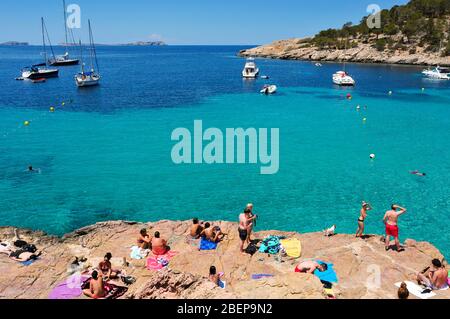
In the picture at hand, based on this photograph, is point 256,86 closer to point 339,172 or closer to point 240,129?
point 240,129

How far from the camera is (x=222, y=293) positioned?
8.55 metres

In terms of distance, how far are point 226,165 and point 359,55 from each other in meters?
105

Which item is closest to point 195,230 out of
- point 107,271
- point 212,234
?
point 212,234

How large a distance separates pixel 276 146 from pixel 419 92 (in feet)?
129

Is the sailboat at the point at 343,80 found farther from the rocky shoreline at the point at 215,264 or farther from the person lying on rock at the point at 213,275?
the person lying on rock at the point at 213,275

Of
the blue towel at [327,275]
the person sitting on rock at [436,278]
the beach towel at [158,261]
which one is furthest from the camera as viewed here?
the beach towel at [158,261]

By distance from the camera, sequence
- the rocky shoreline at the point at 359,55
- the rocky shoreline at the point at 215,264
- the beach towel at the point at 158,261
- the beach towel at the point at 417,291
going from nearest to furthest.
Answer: the rocky shoreline at the point at 215,264
the beach towel at the point at 417,291
the beach towel at the point at 158,261
the rocky shoreline at the point at 359,55

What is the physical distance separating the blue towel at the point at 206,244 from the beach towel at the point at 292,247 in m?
2.67

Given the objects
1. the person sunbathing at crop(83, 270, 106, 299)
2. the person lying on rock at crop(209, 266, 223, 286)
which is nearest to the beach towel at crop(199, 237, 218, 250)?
the person lying on rock at crop(209, 266, 223, 286)

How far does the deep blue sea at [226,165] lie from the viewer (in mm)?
19688

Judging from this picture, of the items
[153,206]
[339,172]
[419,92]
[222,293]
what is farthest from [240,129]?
[419,92]

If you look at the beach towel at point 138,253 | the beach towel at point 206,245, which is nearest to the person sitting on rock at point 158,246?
the beach towel at point 138,253

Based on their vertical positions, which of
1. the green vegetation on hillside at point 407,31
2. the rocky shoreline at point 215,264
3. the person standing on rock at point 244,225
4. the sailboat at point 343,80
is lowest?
the rocky shoreline at point 215,264

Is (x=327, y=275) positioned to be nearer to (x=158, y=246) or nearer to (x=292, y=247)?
(x=292, y=247)
